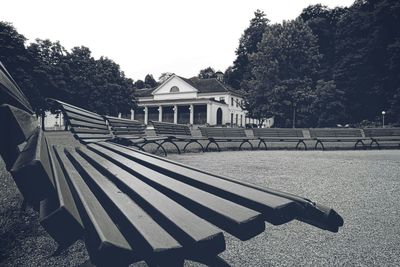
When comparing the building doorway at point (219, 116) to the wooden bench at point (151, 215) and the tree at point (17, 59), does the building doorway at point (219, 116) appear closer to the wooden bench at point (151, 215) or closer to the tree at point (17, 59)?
the tree at point (17, 59)

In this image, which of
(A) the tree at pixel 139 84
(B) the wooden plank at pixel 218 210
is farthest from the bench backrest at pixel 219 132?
(A) the tree at pixel 139 84

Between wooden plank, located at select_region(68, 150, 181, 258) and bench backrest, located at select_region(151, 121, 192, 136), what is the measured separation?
6082 mm

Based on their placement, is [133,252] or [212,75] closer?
[133,252]

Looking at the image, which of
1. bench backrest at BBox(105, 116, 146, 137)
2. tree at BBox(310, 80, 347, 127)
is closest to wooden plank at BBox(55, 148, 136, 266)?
bench backrest at BBox(105, 116, 146, 137)

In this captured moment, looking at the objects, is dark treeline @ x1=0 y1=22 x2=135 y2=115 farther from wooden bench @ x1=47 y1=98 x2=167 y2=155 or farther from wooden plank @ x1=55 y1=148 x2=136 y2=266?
wooden plank @ x1=55 y1=148 x2=136 y2=266

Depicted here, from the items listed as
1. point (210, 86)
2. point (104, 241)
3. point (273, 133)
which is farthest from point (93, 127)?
point (210, 86)

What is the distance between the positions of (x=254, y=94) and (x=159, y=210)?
1246 inches

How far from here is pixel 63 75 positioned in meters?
30.9

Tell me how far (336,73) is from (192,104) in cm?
2079

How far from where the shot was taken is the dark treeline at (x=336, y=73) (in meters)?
29.6

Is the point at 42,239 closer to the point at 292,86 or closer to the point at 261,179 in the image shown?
the point at 261,179

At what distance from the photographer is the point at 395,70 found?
30.2 metres

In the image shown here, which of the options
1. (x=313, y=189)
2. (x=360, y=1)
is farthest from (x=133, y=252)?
(x=360, y=1)

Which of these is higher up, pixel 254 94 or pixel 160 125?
pixel 254 94
